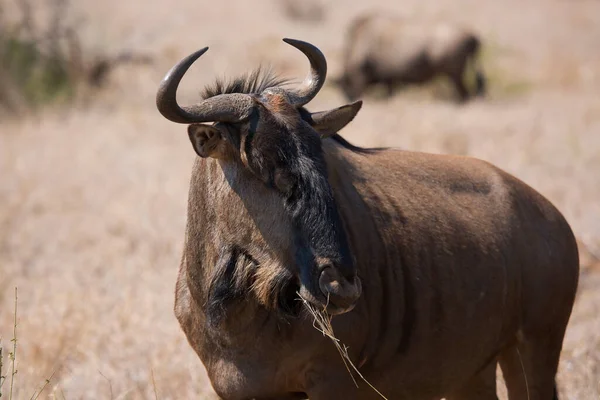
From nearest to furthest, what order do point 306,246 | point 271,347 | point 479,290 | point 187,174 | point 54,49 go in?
point 306,246 → point 271,347 → point 479,290 → point 187,174 → point 54,49

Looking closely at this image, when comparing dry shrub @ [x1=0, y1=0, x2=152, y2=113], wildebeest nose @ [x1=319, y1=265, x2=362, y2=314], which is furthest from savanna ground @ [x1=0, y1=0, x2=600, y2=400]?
wildebeest nose @ [x1=319, y1=265, x2=362, y2=314]

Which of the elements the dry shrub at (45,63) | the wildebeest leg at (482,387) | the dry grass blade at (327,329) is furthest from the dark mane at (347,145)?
the dry shrub at (45,63)

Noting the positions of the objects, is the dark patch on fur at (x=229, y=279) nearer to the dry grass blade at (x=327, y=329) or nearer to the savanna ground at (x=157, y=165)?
the dry grass blade at (x=327, y=329)

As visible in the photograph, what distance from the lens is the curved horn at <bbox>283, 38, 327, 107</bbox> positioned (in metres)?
4.04

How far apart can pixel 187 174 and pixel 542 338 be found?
8542mm

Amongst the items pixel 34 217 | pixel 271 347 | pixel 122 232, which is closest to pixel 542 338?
pixel 271 347

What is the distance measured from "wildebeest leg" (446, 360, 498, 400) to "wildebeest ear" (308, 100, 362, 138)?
1838 millimetres

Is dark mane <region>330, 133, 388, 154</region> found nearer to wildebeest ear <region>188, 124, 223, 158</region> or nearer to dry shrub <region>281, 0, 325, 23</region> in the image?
wildebeest ear <region>188, 124, 223, 158</region>

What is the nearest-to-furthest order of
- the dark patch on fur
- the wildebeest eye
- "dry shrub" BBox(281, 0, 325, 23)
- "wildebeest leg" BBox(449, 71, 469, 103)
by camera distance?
the wildebeest eye → the dark patch on fur → "wildebeest leg" BBox(449, 71, 469, 103) → "dry shrub" BBox(281, 0, 325, 23)

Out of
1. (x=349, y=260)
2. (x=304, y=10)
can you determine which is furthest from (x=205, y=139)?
(x=304, y=10)

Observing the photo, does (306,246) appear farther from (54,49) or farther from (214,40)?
(214,40)

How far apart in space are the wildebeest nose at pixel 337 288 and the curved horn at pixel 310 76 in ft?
2.70

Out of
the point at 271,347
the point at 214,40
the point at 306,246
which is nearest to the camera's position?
the point at 306,246

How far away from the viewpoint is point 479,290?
4.63 metres
